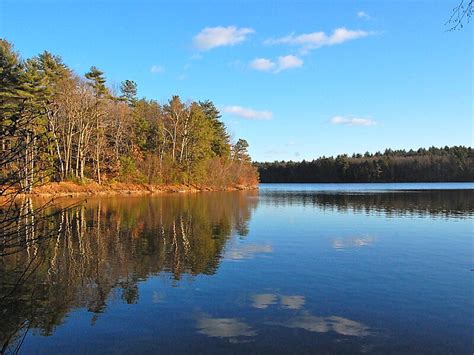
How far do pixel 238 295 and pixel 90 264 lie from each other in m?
5.84

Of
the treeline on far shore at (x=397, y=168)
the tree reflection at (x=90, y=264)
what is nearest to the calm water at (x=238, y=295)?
the tree reflection at (x=90, y=264)

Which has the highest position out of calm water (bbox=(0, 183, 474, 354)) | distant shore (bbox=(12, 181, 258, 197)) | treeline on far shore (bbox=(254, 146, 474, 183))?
treeline on far shore (bbox=(254, 146, 474, 183))

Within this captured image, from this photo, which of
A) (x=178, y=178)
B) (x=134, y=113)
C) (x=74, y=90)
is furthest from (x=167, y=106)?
(x=74, y=90)

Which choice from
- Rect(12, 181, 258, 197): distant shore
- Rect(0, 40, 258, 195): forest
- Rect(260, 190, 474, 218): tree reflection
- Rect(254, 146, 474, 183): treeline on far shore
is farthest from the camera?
Rect(254, 146, 474, 183): treeline on far shore

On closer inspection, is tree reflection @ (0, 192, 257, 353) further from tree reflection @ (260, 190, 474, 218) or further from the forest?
the forest

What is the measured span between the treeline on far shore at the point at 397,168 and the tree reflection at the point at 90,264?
15655 centimetres

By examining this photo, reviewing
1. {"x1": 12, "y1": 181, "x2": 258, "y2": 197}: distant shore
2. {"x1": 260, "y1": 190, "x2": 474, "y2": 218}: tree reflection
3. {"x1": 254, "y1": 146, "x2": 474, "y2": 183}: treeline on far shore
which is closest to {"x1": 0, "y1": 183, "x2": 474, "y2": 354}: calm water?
{"x1": 260, "y1": 190, "x2": 474, "y2": 218}: tree reflection

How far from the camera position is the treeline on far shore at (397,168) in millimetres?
159375

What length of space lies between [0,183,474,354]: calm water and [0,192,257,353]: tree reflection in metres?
0.05

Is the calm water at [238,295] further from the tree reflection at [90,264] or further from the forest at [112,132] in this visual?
the forest at [112,132]

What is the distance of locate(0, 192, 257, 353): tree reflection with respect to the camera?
29.1 feet

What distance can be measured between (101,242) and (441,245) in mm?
15069

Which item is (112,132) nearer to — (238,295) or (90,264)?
(90,264)

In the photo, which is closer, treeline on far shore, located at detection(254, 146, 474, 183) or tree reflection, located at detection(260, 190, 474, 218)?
tree reflection, located at detection(260, 190, 474, 218)
